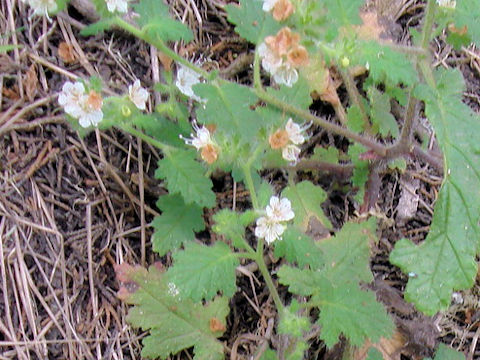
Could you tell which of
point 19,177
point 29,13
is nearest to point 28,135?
point 19,177

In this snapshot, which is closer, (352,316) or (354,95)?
(352,316)

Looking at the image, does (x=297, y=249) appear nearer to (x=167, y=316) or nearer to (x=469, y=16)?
(x=167, y=316)

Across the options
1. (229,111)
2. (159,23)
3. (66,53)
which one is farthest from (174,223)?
(66,53)

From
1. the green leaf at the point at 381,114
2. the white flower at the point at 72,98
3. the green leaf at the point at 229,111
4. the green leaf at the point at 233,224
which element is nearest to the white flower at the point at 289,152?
the green leaf at the point at 229,111

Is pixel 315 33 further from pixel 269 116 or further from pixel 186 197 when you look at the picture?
pixel 186 197

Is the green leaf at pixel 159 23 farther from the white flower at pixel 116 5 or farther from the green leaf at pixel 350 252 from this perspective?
the green leaf at pixel 350 252

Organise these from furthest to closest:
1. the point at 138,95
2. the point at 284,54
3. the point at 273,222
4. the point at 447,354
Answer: the point at 447,354
the point at 138,95
the point at 273,222
the point at 284,54
